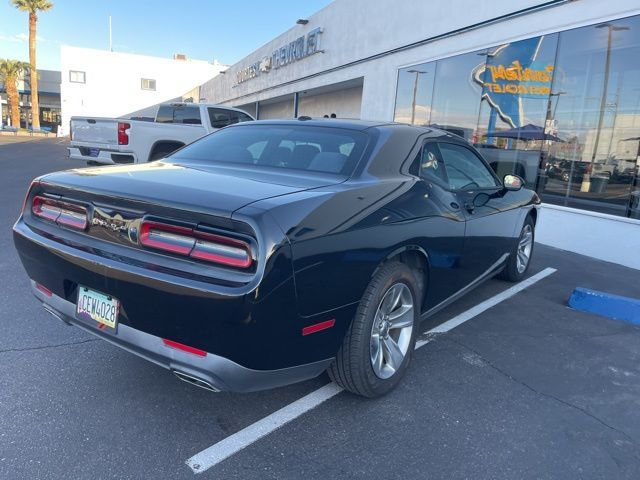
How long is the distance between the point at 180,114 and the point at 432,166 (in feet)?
28.2

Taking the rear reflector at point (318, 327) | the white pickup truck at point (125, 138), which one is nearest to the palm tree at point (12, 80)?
the white pickup truck at point (125, 138)

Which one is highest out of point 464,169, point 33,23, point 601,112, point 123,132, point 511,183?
point 33,23

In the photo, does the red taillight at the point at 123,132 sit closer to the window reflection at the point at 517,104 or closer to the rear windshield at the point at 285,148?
the rear windshield at the point at 285,148

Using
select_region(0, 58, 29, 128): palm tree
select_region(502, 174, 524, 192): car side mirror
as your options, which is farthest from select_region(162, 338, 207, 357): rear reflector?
select_region(0, 58, 29, 128): palm tree

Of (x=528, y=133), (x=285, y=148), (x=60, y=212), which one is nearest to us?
(x=60, y=212)

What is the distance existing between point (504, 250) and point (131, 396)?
348cm

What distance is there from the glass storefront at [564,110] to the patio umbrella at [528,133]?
0.06ft

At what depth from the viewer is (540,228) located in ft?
27.2

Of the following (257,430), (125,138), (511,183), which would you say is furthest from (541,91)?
(257,430)

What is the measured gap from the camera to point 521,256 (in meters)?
5.45

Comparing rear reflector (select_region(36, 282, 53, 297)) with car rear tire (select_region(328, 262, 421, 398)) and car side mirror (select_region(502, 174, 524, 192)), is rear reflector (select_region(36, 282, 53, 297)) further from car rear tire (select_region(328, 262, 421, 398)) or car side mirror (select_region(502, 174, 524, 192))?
car side mirror (select_region(502, 174, 524, 192))

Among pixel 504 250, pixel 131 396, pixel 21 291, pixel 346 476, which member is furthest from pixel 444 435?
pixel 21 291

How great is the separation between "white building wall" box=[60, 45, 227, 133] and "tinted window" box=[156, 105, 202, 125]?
35269 mm

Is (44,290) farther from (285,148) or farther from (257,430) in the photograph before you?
(285,148)
